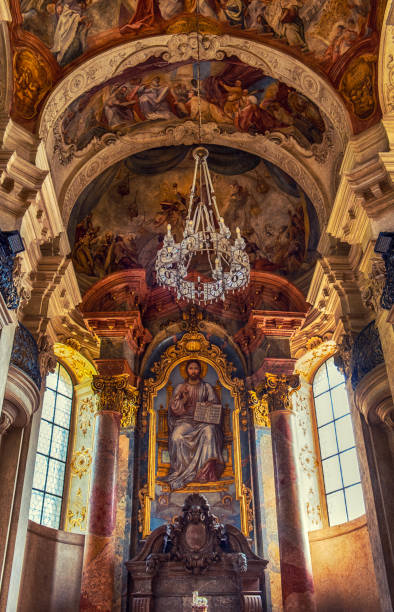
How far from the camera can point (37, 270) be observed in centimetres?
995

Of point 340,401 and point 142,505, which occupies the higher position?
point 340,401

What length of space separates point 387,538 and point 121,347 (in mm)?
5754

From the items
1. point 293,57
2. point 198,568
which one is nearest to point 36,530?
point 198,568

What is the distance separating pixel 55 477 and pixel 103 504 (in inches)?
70.5

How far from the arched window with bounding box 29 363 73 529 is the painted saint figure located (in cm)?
207

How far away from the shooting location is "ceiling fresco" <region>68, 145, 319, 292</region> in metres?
13.0

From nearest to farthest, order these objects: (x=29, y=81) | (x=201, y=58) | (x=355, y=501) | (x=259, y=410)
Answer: (x=29, y=81) < (x=201, y=58) < (x=355, y=501) < (x=259, y=410)

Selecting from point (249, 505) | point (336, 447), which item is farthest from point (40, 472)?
point (336, 447)

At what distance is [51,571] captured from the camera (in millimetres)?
10500

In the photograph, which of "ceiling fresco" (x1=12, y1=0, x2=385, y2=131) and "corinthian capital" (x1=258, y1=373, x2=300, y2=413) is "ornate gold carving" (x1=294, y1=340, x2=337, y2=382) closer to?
"corinthian capital" (x1=258, y1=373, x2=300, y2=413)

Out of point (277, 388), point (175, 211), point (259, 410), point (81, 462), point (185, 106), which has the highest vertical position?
point (185, 106)

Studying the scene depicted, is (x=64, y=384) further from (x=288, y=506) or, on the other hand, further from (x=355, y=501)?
(x=355, y=501)

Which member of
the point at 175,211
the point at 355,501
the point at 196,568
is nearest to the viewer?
the point at 196,568

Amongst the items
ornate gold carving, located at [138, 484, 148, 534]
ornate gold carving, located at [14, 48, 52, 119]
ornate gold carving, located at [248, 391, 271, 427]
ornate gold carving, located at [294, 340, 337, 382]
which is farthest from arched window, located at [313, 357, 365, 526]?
ornate gold carving, located at [14, 48, 52, 119]
